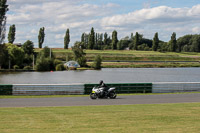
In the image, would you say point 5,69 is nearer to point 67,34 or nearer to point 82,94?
point 67,34

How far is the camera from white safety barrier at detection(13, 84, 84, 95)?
3150 cm

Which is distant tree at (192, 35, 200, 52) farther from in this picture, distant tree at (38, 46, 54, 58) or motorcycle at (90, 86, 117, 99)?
motorcycle at (90, 86, 117, 99)

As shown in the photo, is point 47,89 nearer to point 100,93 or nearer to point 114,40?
point 100,93

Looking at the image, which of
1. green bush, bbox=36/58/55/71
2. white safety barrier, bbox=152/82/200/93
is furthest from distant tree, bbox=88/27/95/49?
white safety barrier, bbox=152/82/200/93

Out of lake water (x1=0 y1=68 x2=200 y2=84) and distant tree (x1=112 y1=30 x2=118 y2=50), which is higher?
distant tree (x1=112 y1=30 x2=118 y2=50)

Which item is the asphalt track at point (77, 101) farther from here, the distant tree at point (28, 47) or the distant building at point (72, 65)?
the distant tree at point (28, 47)

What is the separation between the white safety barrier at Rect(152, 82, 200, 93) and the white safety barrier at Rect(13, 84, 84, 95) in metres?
7.77

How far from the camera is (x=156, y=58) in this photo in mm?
149375

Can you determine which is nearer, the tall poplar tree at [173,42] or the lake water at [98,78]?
the lake water at [98,78]

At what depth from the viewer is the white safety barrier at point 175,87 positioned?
33781 millimetres

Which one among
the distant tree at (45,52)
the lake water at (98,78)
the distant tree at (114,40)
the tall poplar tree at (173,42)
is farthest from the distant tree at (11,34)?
the tall poplar tree at (173,42)

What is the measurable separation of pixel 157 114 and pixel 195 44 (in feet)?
620

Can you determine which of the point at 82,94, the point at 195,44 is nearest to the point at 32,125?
the point at 82,94

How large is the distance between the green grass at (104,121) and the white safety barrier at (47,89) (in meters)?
13.4
